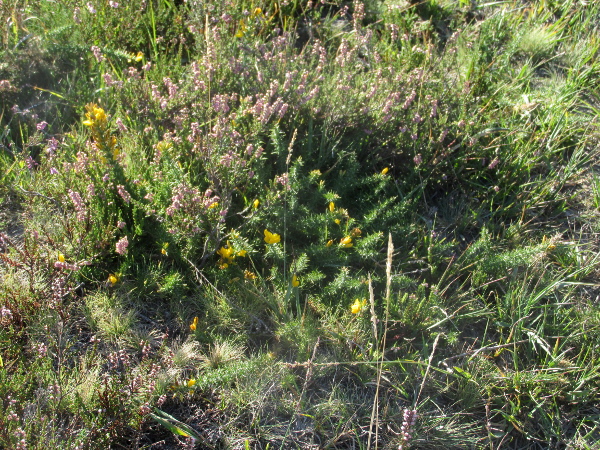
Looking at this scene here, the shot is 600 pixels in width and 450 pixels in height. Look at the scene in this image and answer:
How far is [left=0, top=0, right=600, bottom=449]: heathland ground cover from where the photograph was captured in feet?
7.33

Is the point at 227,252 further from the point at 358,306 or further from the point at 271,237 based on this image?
the point at 358,306

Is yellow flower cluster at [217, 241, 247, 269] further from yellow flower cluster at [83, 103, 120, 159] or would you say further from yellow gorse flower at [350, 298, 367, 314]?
yellow flower cluster at [83, 103, 120, 159]

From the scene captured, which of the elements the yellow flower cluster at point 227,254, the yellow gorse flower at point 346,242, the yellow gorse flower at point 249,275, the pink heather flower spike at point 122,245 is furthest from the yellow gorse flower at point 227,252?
the yellow gorse flower at point 346,242

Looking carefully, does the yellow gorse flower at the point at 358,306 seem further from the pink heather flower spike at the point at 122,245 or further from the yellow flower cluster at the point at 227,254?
the pink heather flower spike at the point at 122,245

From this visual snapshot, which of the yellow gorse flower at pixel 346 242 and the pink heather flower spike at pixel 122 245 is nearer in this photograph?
the pink heather flower spike at pixel 122 245

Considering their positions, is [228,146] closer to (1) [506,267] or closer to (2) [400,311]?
(2) [400,311]

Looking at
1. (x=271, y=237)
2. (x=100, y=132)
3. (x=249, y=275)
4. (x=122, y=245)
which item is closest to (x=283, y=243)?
(x=271, y=237)

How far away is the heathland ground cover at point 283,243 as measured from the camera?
2234 millimetres

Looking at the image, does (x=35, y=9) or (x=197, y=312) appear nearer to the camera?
(x=197, y=312)

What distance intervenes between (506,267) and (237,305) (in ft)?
4.80

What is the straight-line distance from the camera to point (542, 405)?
2430 millimetres

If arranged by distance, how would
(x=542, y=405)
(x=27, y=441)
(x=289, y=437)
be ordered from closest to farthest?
(x=27, y=441) → (x=289, y=437) → (x=542, y=405)

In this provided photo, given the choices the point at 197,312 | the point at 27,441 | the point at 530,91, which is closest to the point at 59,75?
the point at 197,312

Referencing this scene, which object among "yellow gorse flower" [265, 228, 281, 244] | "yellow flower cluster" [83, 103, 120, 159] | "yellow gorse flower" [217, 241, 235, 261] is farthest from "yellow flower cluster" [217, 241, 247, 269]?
"yellow flower cluster" [83, 103, 120, 159]
